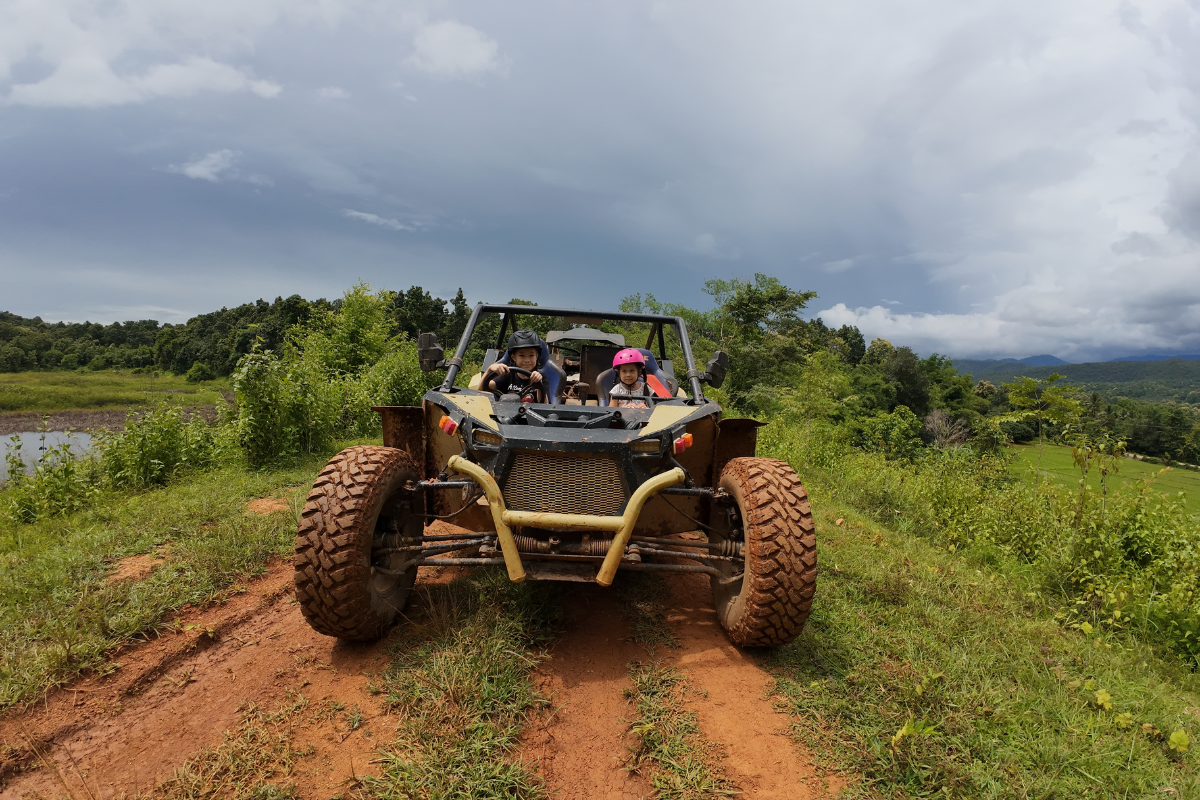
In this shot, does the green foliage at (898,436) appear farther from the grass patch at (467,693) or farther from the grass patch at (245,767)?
the grass patch at (245,767)

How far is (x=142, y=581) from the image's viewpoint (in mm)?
3816

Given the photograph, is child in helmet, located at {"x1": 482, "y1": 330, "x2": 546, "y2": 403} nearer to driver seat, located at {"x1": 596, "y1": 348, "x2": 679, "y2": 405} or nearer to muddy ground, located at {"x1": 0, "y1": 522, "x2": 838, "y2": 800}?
driver seat, located at {"x1": 596, "y1": 348, "x2": 679, "y2": 405}

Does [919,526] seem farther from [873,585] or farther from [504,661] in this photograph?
[504,661]

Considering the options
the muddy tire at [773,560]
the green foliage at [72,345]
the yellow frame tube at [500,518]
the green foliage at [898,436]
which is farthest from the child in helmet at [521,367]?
the green foliage at [72,345]

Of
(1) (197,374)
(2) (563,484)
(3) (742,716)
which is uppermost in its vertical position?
(1) (197,374)

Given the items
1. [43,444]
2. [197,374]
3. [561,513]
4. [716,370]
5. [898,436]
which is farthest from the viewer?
[197,374]

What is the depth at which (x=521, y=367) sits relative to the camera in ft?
14.6

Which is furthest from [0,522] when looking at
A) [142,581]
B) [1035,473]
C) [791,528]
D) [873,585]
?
[1035,473]

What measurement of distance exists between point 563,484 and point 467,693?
3.54ft

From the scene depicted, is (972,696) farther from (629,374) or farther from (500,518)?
(629,374)

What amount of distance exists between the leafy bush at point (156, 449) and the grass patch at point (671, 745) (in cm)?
757

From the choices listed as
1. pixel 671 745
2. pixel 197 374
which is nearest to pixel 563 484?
pixel 671 745

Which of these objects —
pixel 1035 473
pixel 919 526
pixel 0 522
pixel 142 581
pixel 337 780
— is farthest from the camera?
pixel 919 526

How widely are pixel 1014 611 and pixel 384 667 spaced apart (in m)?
4.83
